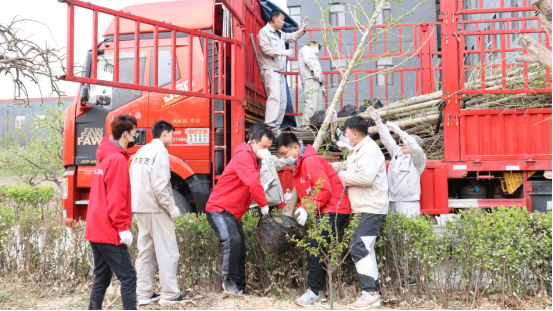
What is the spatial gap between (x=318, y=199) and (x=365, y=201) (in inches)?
16.9

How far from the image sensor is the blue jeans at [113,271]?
10.1 ft

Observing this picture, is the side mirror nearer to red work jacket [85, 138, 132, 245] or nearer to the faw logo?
the faw logo

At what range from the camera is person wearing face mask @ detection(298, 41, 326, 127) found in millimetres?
6004

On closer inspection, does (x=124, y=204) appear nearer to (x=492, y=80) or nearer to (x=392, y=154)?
(x=392, y=154)

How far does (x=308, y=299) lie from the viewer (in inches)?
138

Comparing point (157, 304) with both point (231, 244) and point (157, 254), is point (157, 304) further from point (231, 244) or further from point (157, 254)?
point (231, 244)

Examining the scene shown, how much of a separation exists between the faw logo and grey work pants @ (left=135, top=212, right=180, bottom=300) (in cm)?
234

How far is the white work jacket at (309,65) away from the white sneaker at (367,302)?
11.6 ft

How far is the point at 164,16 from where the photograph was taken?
575 centimetres

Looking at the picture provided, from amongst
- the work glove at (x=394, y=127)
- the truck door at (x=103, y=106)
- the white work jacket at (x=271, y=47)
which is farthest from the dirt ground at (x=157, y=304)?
the white work jacket at (x=271, y=47)

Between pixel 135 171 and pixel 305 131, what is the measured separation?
100 inches

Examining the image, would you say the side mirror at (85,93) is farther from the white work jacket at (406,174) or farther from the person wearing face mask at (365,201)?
the white work jacket at (406,174)

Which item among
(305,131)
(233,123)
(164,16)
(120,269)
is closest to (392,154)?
(305,131)

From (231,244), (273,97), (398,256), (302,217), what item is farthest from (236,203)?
(273,97)
